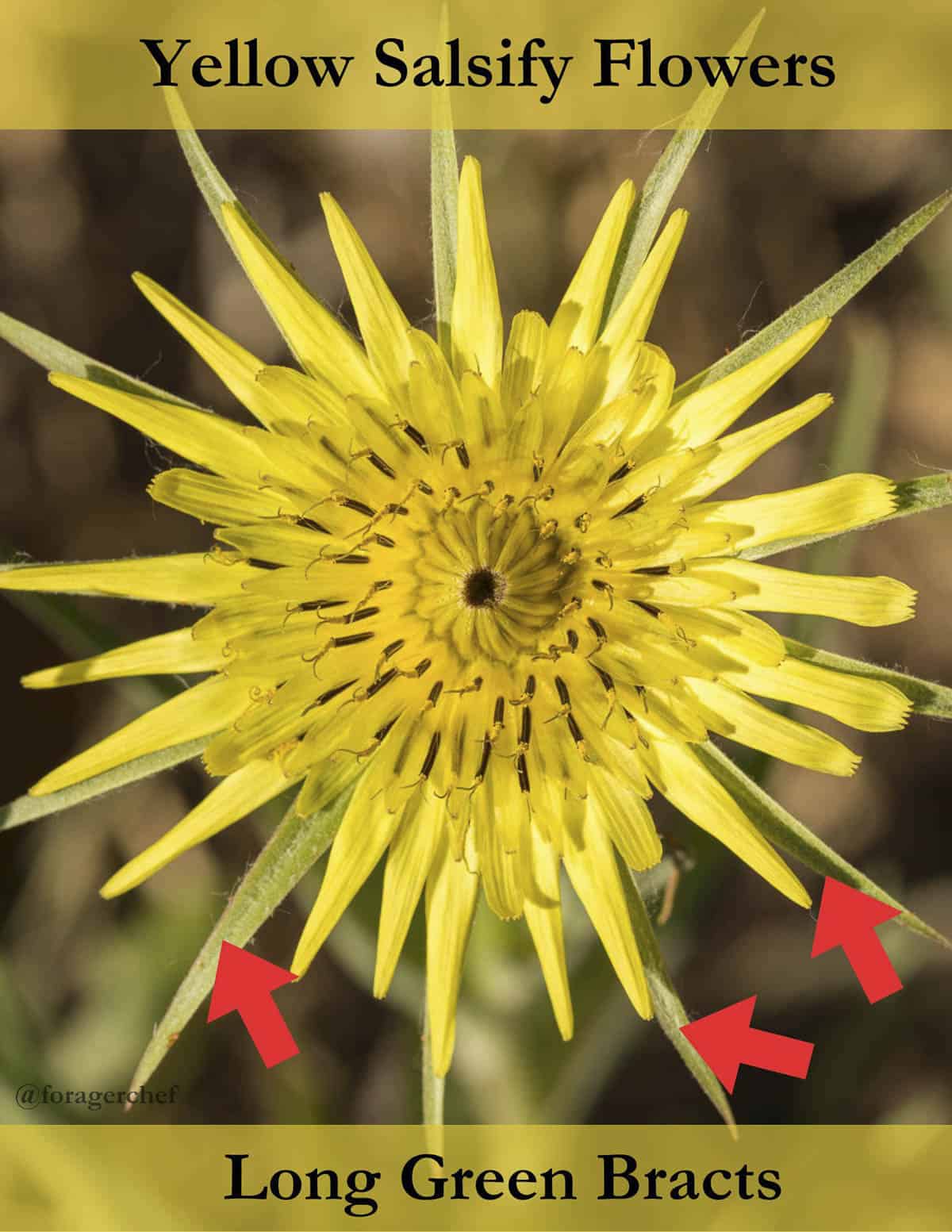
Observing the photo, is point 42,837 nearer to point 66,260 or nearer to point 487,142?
point 66,260

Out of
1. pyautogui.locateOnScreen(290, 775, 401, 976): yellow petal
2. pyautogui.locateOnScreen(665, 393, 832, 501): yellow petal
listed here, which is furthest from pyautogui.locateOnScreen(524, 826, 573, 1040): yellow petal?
pyautogui.locateOnScreen(665, 393, 832, 501): yellow petal

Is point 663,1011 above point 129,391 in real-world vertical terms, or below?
below

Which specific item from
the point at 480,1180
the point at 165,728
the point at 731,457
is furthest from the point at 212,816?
the point at 480,1180

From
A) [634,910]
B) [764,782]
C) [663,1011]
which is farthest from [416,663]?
[764,782]

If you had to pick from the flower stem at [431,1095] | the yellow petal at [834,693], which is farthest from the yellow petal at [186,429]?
the flower stem at [431,1095]

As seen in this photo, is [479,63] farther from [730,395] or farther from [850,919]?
[850,919]

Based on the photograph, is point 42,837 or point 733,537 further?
point 42,837

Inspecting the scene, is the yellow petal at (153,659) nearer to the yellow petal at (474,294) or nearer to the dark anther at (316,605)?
the dark anther at (316,605)
